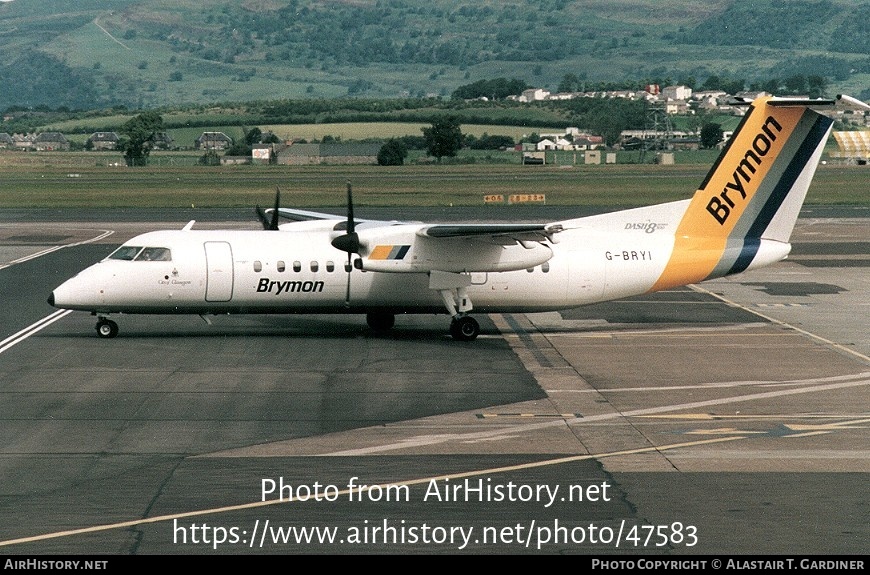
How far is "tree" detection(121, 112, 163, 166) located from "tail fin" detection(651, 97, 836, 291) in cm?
10106

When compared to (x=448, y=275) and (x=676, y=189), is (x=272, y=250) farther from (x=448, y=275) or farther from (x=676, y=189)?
(x=676, y=189)

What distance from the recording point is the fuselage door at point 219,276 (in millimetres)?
29984

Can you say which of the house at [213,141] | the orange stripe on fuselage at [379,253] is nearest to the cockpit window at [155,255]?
the orange stripe on fuselage at [379,253]

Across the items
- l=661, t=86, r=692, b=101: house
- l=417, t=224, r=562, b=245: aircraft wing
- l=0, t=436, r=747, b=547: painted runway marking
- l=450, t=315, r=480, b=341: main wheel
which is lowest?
l=661, t=86, r=692, b=101: house

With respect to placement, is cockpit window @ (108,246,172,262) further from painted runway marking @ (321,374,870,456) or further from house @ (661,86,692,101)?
house @ (661,86,692,101)

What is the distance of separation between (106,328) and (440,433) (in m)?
13.3

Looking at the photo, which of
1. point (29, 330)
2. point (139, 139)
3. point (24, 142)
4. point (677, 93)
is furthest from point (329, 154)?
point (29, 330)

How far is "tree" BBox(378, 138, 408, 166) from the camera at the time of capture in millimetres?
117500

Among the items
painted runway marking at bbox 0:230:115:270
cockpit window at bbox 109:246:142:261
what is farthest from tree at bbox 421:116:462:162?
cockpit window at bbox 109:246:142:261

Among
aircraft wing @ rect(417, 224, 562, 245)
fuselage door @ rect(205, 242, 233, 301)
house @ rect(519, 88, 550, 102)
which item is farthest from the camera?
house @ rect(519, 88, 550, 102)

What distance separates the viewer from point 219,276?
30000 millimetres

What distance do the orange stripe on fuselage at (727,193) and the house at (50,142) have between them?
129 metres

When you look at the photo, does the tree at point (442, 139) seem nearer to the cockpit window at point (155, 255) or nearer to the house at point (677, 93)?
the house at point (677, 93)
